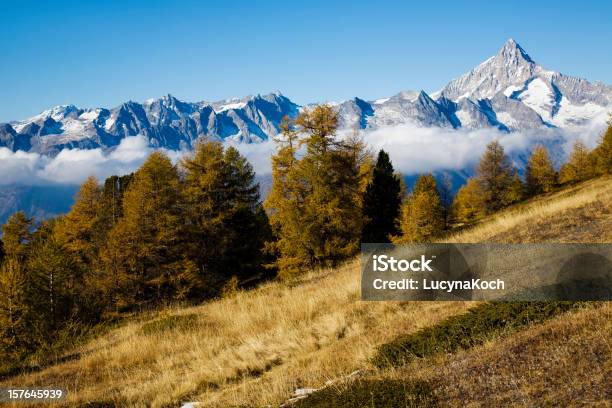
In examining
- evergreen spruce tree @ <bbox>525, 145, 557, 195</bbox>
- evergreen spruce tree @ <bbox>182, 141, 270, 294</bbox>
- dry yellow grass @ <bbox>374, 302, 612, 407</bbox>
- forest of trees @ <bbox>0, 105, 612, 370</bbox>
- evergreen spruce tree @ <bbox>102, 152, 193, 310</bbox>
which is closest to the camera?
dry yellow grass @ <bbox>374, 302, 612, 407</bbox>

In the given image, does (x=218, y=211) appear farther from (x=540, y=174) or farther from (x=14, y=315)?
(x=540, y=174)

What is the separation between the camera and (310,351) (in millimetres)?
8094

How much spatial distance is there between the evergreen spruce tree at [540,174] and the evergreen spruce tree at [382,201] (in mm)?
36478

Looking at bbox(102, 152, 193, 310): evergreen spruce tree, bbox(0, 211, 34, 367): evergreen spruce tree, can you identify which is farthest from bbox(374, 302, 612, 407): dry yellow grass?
bbox(102, 152, 193, 310): evergreen spruce tree

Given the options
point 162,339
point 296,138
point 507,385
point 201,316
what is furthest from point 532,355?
point 296,138

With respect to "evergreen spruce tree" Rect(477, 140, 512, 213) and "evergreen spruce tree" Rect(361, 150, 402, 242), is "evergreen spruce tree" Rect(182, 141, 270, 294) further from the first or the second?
"evergreen spruce tree" Rect(477, 140, 512, 213)

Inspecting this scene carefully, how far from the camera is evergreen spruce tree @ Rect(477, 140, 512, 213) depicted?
61.2m

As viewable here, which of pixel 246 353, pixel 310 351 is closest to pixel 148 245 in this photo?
pixel 246 353

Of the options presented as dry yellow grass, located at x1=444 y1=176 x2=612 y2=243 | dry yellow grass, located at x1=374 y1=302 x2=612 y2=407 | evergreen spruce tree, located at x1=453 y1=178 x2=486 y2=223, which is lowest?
evergreen spruce tree, located at x1=453 y1=178 x2=486 y2=223

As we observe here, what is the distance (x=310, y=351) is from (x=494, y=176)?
59.1 metres

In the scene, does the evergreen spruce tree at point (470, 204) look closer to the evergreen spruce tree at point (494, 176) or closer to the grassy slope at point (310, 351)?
the evergreen spruce tree at point (494, 176)

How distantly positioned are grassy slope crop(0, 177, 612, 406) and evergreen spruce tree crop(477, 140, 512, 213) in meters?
49.0

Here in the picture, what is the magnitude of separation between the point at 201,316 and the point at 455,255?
22.7 feet

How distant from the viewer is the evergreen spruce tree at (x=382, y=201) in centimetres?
3878
